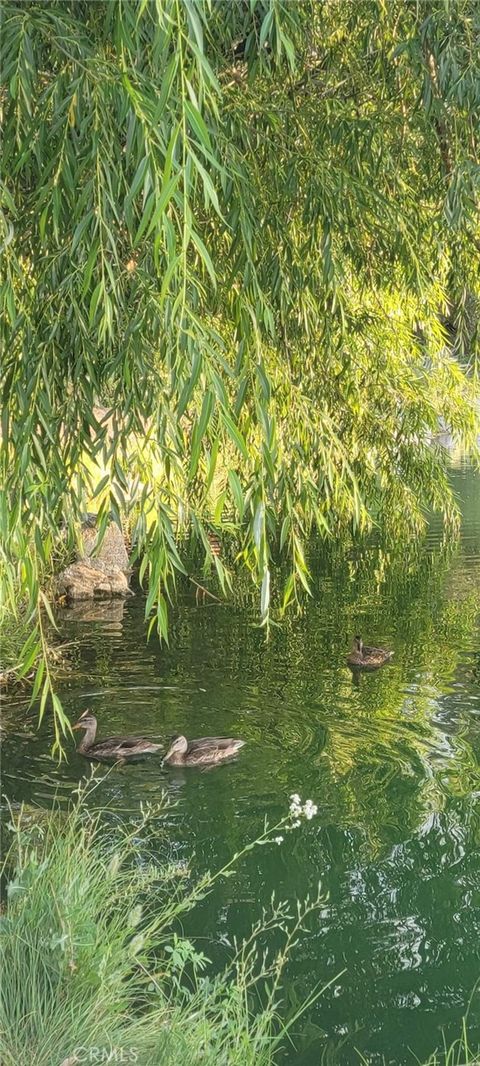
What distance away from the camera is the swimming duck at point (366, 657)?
320 inches

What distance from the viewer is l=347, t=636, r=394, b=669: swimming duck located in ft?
26.6

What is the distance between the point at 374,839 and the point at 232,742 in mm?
1291

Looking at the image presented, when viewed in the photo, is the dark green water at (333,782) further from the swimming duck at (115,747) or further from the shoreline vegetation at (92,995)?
the shoreline vegetation at (92,995)

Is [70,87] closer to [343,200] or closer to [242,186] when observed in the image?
[242,186]

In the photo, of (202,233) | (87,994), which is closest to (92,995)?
(87,994)

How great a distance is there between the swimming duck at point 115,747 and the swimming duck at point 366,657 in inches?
86.0

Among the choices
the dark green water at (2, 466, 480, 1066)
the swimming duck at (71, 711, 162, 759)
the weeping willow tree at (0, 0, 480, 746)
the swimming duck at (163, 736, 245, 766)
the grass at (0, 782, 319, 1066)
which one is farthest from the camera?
the swimming duck at (71, 711, 162, 759)

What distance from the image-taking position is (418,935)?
14.2 ft

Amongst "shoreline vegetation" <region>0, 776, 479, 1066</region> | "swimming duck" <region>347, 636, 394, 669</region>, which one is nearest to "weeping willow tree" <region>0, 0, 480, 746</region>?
"shoreline vegetation" <region>0, 776, 479, 1066</region>

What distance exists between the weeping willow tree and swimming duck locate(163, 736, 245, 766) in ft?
6.00

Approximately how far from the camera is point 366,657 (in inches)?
321

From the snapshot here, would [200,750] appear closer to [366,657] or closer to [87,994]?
[366,657]

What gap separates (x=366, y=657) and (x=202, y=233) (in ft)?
16.2

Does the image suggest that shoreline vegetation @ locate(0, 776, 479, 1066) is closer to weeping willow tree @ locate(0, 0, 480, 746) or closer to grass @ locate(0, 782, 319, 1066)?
grass @ locate(0, 782, 319, 1066)
